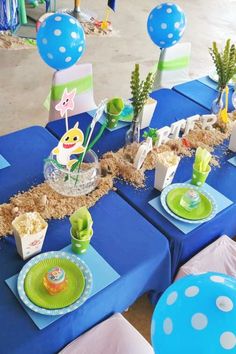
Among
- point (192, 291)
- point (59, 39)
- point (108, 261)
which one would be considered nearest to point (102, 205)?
point (108, 261)

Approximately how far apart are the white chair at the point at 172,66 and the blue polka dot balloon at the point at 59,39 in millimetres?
733

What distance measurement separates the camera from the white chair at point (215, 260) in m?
1.66

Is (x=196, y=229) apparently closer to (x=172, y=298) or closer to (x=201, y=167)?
(x=201, y=167)

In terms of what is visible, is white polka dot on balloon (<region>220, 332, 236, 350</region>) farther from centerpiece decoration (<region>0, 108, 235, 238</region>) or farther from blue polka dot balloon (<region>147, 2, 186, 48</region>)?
blue polka dot balloon (<region>147, 2, 186, 48</region>)

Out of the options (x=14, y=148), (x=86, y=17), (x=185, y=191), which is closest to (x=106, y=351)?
(x=185, y=191)

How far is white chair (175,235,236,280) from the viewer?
5.43 ft

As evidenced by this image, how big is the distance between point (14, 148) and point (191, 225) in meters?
0.87

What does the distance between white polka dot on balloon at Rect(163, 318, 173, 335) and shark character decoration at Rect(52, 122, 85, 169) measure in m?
0.82

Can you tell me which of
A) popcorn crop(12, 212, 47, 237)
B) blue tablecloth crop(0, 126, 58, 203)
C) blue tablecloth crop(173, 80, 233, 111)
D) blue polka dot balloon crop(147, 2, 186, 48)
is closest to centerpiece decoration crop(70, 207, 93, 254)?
popcorn crop(12, 212, 47, 237)

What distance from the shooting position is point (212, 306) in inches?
35.0

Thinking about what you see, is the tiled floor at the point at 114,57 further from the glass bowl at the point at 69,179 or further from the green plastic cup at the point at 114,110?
the glass bowl at the point at 69,179

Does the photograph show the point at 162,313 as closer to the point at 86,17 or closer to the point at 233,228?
the point at 233,228

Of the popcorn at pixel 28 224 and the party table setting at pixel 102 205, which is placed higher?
the popcorn at pixel 28 224

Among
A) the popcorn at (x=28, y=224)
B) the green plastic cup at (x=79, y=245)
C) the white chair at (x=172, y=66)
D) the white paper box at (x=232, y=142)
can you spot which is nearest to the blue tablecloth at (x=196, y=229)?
the white paper box at (x=232, y=142)
